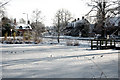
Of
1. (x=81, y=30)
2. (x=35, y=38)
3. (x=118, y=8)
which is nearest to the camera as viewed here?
(x=118, y=8)

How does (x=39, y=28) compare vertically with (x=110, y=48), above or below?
above

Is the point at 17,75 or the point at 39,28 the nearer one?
the point at 17,75

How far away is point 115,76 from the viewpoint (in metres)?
5.62

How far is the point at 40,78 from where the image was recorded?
5.36 metres

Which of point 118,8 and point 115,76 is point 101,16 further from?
point 115,76

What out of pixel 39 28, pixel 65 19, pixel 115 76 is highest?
pixel 65 19

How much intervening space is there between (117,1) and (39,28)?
20.5 m

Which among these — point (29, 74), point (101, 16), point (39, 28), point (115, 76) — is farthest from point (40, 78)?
point (39, 28)

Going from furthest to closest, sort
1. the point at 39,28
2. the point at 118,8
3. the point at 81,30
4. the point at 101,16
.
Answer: the point at 81,30
the point at 39,28
the point at 101,16
the point at 118,8

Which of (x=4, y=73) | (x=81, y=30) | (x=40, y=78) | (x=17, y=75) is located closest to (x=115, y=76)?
(x=40, y=78)

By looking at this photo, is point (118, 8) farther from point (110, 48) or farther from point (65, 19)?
point (65, 19)

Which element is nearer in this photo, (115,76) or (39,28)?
(115,76)

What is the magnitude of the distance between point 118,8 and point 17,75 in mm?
8033

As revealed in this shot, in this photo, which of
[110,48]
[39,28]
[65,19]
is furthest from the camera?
[65,19]
